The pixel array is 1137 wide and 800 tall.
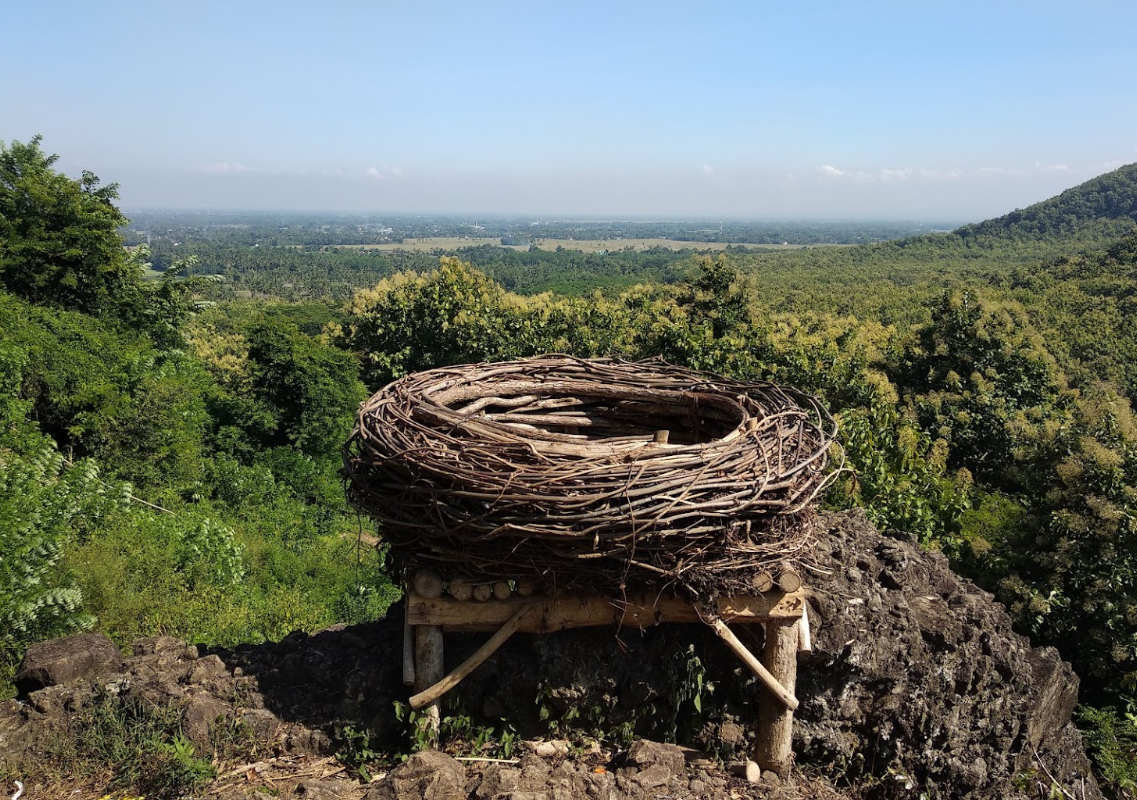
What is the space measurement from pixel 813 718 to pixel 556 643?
1571 millimetres

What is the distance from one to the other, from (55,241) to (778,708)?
15507mm

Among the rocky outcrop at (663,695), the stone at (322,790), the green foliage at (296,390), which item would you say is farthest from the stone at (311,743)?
the green foliage at (296,390)

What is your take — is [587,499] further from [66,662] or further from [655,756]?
[66,662]

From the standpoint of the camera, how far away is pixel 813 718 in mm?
3939

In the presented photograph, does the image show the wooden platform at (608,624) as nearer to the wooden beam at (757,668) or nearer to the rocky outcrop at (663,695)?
the wooden beam at (757,668)

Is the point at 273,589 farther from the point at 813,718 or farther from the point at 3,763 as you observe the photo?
the point at 813,718

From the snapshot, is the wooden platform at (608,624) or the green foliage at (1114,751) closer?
the wooden platform at (608,624)

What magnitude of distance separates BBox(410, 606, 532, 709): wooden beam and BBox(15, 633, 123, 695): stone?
7.23ft

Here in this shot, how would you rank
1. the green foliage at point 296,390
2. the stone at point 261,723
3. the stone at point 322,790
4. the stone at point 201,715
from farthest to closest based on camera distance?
the green foliage at point 296,390
the stone at point 261,723
the stone at point 201,715
the stone at point 322,790

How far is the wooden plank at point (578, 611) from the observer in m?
3.44

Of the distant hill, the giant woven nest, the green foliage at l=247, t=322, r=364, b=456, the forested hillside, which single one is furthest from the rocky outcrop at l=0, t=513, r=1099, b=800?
the distant hill

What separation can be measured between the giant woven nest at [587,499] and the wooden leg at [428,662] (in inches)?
16.9

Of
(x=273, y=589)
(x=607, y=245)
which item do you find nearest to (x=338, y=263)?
(x=607, y=245)

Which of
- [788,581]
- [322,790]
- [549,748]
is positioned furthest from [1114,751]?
[322,790]
